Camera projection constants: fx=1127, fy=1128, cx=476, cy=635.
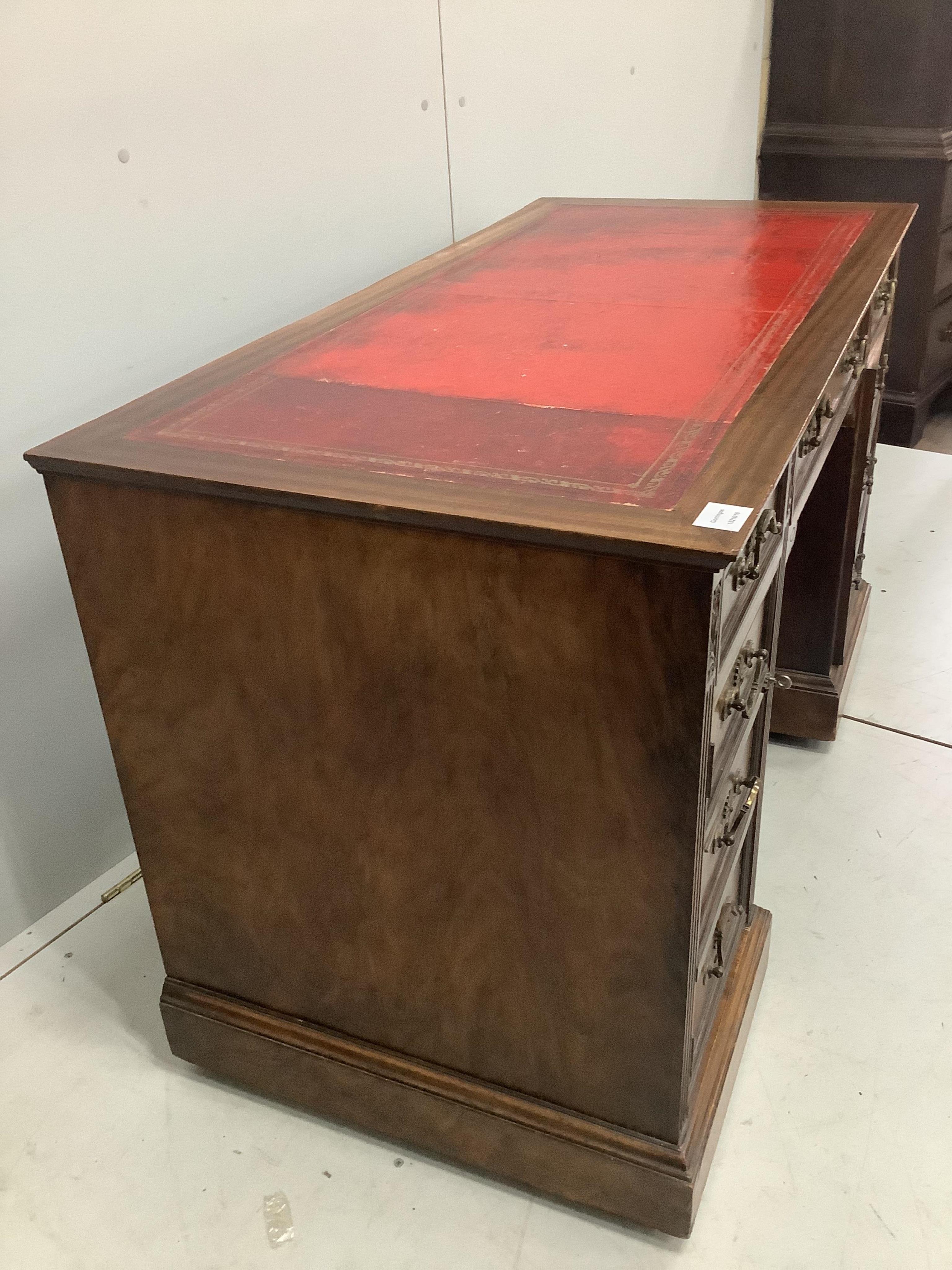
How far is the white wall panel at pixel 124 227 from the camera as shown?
4.84ft

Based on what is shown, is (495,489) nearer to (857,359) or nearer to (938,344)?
(857,359)

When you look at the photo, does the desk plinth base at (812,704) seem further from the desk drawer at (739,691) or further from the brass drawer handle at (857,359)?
the desk drawer at (739,691)

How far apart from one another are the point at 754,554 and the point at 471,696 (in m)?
0.31

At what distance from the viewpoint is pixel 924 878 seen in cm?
179

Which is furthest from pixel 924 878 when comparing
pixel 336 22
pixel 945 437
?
pixel 945 437

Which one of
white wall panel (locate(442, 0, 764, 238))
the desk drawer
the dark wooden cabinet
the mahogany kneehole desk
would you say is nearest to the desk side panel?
the mahogany kneehole desk

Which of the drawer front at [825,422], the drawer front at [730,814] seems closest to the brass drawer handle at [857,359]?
the drawer front at [825,422]

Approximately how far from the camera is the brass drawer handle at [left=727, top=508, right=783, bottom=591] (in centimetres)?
103

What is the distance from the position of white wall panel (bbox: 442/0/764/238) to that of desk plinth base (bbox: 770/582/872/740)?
1136mm

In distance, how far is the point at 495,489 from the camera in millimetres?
1014

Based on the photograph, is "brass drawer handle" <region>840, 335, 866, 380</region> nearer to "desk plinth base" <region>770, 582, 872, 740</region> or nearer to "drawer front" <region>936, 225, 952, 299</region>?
"desk plinth base" <region>770, 582, 872, 740</region>

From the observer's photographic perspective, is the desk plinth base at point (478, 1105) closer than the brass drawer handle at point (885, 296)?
Yes

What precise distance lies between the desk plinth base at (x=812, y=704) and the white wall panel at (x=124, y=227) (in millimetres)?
1099

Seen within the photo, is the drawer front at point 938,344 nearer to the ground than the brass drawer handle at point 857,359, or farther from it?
nearer to the ground
